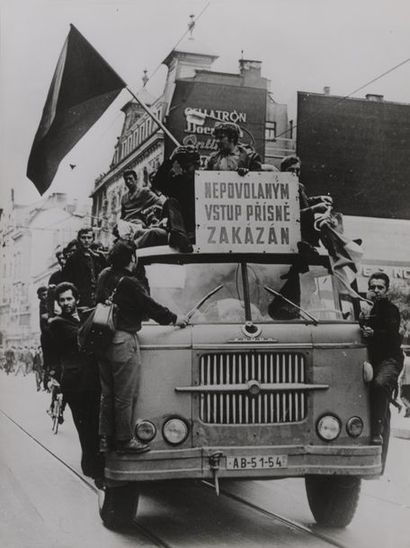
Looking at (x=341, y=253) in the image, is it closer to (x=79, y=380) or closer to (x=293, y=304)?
(x=293, y=304)

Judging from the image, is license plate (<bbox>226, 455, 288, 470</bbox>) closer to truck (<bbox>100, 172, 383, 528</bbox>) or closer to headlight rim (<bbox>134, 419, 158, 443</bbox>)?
truck (<bbox>100, 172, 383, 528</bbox>)

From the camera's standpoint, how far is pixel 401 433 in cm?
1114

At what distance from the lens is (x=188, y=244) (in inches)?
253

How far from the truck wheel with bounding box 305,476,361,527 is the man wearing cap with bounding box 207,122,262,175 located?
2826 millimetres

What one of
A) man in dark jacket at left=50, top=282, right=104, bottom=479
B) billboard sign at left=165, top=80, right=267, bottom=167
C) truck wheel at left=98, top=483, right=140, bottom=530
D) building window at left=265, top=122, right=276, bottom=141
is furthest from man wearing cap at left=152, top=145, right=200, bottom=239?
building window at left=265, top=122, right=276, bottom=141

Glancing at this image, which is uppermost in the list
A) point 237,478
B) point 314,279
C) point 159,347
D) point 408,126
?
point 408,126

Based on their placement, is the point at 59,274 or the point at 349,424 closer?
the point at 349,424

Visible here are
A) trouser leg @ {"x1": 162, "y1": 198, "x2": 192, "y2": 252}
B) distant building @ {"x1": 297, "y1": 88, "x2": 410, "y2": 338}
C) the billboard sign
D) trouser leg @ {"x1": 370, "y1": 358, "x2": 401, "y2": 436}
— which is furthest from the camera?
distant building @ {"x1": 297, "y1": 88, "x2": 410, "y2": 338}

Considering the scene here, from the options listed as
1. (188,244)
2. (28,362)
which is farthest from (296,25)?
(28,362)

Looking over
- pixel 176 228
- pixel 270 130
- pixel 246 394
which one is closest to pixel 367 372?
pixel 246 394

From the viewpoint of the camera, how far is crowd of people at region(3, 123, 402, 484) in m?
5.70

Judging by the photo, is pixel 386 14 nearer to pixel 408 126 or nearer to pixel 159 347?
pixel 408 126

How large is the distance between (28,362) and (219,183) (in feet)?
22.6

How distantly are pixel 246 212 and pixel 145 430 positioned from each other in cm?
188
